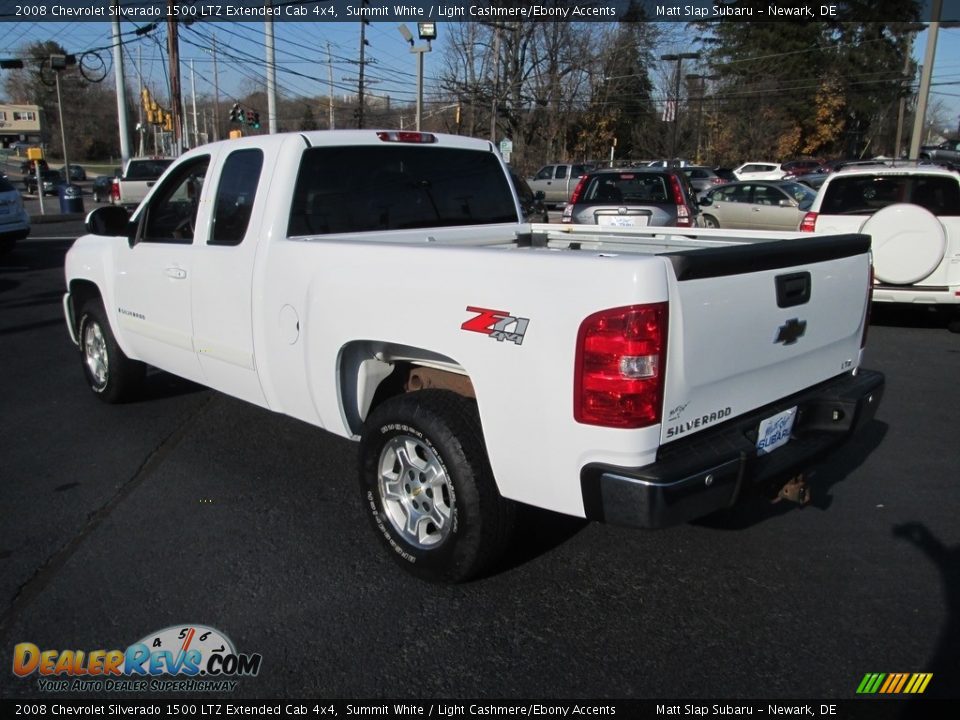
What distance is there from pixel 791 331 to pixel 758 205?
642 inches

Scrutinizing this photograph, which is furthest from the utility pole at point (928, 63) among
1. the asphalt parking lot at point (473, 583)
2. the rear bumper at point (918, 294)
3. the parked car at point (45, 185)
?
the parked car at point (45, 185)

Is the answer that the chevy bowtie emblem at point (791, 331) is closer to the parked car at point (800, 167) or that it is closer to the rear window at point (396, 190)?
the rear window at point (396, 190)

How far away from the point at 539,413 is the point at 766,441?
3.40 ft

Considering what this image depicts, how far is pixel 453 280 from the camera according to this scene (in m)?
3.01

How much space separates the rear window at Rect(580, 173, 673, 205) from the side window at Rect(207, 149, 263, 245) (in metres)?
8.22

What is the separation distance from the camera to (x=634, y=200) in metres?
11.7

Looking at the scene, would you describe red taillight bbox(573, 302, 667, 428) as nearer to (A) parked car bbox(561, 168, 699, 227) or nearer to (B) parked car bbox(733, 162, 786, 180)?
(A) parked car bbox(561, 168, 699, 227)

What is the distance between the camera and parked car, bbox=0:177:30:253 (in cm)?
1492

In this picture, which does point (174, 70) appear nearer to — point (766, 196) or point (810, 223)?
point (766, 196)

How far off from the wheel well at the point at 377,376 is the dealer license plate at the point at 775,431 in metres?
1.24

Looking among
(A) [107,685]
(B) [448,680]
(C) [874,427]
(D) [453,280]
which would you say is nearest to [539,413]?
(D) [453,280]

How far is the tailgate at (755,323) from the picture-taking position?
8.80ft

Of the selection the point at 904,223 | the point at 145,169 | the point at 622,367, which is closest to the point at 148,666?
the point at 622,367

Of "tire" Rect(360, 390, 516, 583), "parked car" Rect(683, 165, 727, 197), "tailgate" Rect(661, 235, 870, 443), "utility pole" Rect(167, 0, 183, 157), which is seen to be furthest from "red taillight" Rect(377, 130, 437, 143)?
"parked car" Rect(683, 165, 727, 197)
